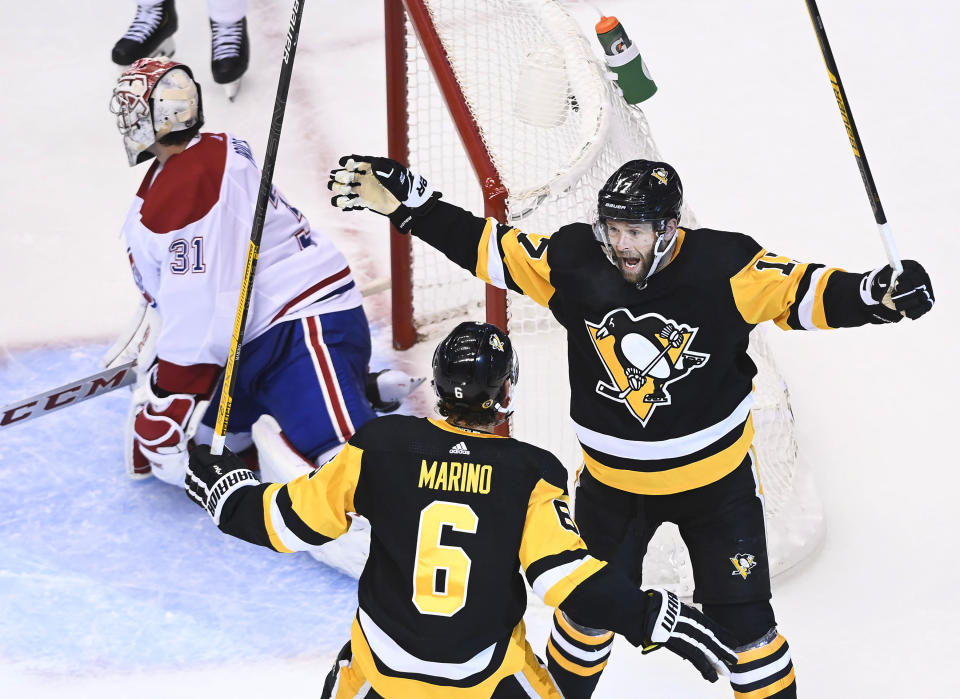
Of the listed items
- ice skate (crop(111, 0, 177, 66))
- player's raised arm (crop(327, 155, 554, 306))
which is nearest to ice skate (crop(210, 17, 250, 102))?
ice skate (crop(111, 0, 177, 66))

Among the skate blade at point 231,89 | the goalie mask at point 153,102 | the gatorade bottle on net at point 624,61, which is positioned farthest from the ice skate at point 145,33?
the gatorade bottle on net at point 624,61

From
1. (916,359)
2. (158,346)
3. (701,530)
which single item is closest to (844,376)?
(916,359)

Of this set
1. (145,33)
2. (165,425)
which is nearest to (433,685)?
(165,425)

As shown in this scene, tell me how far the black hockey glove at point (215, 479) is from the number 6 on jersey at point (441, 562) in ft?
1.27

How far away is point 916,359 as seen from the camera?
13.2 feet

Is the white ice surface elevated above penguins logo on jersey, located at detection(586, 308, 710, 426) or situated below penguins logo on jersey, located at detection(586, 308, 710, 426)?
below

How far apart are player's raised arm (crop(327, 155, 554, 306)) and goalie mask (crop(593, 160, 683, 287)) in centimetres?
23

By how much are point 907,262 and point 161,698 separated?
73.4 inches

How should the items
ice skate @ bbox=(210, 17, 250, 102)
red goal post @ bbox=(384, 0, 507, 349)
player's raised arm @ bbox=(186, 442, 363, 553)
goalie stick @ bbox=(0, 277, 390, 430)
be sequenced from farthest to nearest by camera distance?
ice skate @ bbox=(210, 17, 250, 102)
goalie stick @ bbox=(0, 277, 390, 430)
red goal post @ bbox=(384, 0, 507, 349)
player's raised arm @ bbox=(186, 442, 363, 553)

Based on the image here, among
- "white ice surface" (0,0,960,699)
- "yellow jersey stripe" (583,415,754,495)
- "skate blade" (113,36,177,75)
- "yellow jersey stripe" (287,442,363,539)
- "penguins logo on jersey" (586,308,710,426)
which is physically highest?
"penguins logo on jersey" (586,308,710,426)

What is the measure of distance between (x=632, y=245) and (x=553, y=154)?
1.27 m

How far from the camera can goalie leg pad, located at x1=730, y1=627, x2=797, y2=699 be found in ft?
8.11

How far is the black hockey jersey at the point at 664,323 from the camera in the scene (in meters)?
2.34

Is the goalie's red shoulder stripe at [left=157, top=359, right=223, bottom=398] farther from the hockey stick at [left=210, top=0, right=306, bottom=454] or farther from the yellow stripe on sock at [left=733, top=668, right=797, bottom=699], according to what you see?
the yellow stripe on sock at [left=733, top=668, right=797, bottom=699]
